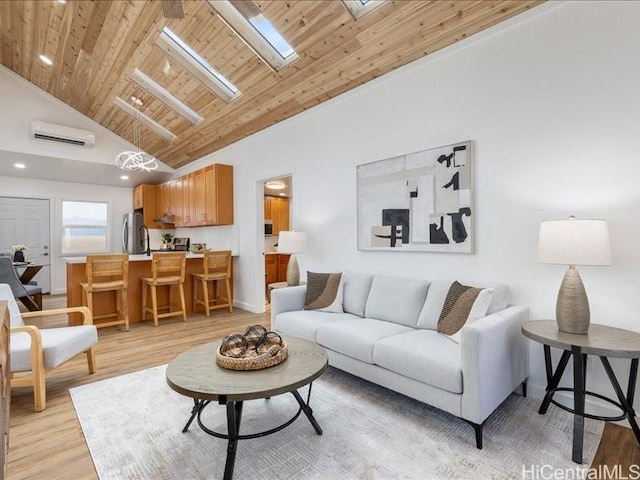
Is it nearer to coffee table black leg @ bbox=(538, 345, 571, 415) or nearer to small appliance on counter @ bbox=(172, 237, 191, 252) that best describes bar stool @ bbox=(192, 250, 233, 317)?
small appliance on counter @ bbox=(172, 237, 191, 252)

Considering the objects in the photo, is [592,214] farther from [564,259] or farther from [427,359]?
[427,359]

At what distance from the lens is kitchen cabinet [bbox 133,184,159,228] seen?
7.36 meters

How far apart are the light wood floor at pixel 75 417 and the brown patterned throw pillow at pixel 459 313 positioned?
0.96 meters

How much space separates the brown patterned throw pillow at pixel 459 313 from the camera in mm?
2348

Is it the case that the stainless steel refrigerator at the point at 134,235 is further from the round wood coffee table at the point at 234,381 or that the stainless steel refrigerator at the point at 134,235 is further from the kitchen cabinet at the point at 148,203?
the round wood coffee table at the point at 234,381

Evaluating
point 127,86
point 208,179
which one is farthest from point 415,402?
point 127,86

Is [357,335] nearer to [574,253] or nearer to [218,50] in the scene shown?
[574,253]

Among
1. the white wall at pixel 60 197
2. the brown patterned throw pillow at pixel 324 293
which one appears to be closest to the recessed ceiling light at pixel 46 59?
the white wall at pixel 60 197

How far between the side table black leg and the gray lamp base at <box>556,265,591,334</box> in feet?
0.65

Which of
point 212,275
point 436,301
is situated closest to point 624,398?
point 436,301

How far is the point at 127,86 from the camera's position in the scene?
4797mm

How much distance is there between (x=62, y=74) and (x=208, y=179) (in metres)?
2.52

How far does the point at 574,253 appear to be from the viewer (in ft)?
6.17

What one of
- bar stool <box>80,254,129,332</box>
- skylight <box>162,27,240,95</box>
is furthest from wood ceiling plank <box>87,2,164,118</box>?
bar stool <box>80,254,129,332</box>
